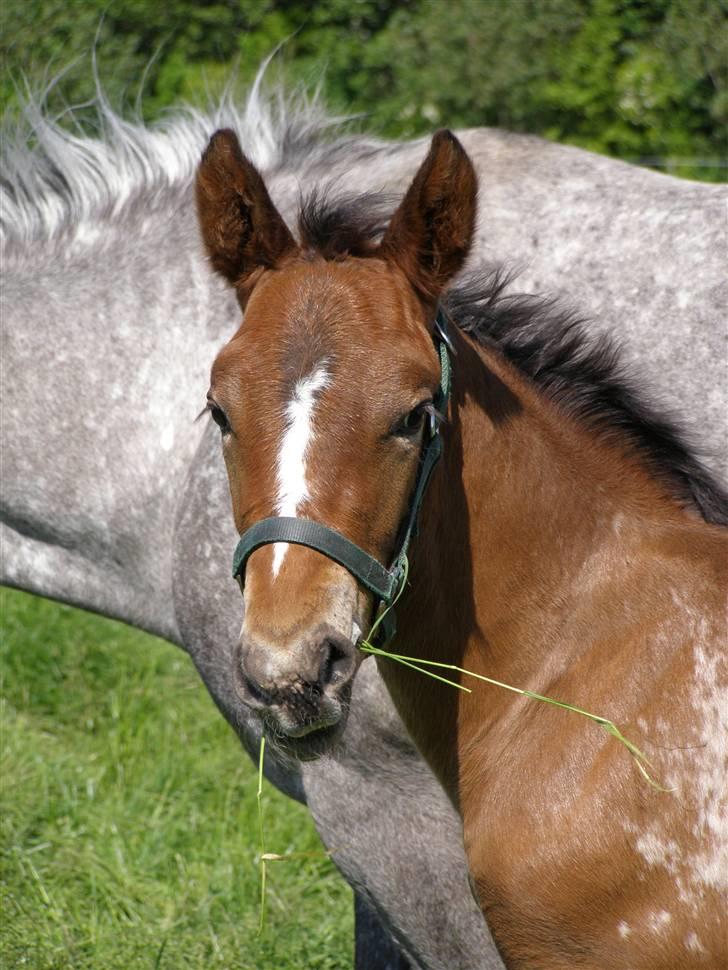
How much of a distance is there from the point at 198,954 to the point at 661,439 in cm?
241

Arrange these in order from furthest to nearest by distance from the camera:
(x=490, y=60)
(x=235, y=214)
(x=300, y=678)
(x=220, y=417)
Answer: (x=490, y=60)
(x=235, y=214)
(x=220, y=417)
(x=300, y=678)

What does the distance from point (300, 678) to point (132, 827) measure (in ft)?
10.2

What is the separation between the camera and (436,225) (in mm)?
2668

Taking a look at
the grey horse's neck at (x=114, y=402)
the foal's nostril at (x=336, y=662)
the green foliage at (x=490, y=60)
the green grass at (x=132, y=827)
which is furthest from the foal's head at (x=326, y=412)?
the green foliage at (x=490, y=60)

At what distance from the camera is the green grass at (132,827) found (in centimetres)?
430

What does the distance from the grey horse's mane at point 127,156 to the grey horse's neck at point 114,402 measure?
0.15 metres

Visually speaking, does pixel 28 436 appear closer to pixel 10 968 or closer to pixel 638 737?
pixel 10 968

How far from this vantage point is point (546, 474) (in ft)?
9.34

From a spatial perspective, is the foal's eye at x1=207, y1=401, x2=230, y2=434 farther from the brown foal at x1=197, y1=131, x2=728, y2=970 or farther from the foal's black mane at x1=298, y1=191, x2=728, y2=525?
the foal's black mane at x1=298, y1=191, x2=728, y2=525

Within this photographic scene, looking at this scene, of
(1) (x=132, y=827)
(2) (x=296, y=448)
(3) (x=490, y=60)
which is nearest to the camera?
(2) (x=296, y=448)

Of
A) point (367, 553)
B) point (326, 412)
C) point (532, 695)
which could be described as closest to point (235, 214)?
point (326, 412)

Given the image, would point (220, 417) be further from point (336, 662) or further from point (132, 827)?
point (132, 827)

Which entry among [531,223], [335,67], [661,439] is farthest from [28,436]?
[335,67]

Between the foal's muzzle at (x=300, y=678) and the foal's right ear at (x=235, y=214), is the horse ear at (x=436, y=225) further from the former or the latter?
the foal's muzzle at (x=300, y=678)
